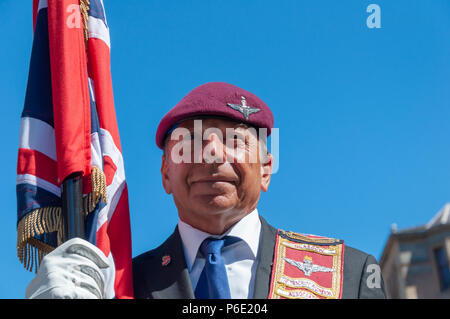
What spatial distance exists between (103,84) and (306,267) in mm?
2348

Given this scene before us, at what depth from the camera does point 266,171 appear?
587 cm

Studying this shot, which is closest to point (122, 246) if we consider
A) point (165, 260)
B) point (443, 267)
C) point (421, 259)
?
point (165, 260)

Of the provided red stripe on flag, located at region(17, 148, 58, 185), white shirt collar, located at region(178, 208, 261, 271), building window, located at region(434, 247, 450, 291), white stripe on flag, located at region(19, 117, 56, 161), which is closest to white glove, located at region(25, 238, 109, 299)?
white shirt collar, located at region(178, 208, 261, 271)

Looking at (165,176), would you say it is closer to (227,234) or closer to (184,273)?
(227,234)

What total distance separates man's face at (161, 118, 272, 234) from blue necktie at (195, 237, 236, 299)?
5.4 inches

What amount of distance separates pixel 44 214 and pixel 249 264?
5.29ft

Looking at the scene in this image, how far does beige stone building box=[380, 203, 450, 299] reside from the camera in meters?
33.1

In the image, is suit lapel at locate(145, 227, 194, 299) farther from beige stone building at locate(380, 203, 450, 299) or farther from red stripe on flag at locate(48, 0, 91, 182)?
beige stone building at locate(380, 203, 450, 299)

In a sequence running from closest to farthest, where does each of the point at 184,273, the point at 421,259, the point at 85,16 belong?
the point at 184,273 → the point at 85,16 → the point at 421,259

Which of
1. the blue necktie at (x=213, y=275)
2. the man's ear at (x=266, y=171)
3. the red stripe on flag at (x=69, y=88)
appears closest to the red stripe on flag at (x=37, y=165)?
the red stripe on flag at (x=69, y=88)

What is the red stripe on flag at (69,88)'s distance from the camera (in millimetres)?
5645

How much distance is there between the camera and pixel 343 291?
5.36 meters
